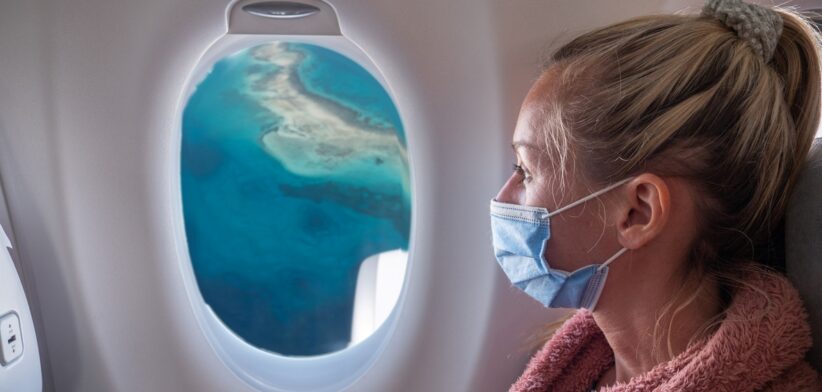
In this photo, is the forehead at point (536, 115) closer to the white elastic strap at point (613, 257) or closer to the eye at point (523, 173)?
the eye at point (523, 173)

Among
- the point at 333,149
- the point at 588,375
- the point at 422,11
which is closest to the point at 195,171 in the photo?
the point at 333,149

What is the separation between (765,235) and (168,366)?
1.49 m

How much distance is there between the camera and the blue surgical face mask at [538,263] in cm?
113

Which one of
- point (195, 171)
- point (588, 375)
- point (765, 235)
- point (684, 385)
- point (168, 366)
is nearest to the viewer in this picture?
point (684, 385)

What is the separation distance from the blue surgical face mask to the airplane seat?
0.25 m

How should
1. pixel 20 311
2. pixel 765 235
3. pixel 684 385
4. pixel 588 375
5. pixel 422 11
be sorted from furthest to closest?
1. pixel 422 11
2. pixel 20 311
3. pixel 588 375
4. pixel 765 235
5. pixel 684 385

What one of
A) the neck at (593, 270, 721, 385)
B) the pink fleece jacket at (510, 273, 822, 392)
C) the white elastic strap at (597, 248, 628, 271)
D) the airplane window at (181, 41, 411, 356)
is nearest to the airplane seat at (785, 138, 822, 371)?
the pink fleece jacket at (510, 273, 822, 392)

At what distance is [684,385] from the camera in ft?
3.17

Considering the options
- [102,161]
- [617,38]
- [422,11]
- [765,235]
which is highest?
[422,11]

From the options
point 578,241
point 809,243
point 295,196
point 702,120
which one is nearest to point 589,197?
point 578,241

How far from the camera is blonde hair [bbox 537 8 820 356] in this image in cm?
101

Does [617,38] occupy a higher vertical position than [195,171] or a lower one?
higher

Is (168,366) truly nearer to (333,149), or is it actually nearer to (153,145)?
(153,145)

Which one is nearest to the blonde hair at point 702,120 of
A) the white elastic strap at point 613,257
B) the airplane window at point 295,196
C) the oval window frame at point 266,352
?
the white elastic strap at point 613,257
